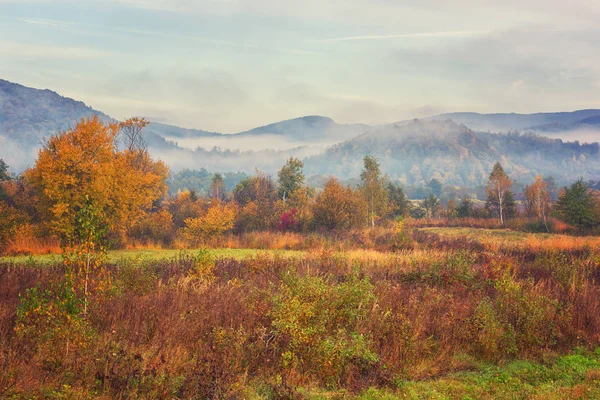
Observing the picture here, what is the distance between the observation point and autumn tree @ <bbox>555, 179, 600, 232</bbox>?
4309 centimetres

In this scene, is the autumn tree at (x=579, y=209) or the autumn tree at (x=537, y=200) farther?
the autumn tree at (x=537, y=200)

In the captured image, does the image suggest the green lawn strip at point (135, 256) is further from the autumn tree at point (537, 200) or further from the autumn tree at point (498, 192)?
the autumn tree at point (498, 192)

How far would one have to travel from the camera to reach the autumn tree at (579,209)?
141 ft

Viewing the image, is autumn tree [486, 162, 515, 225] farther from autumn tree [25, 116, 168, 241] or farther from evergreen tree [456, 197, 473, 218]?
autumn tree [25, 116, 168, 241]

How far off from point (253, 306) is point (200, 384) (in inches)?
112

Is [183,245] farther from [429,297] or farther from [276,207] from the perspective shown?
[429,297]

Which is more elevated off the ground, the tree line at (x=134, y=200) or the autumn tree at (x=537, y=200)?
the tree line at (x=134, y=200)

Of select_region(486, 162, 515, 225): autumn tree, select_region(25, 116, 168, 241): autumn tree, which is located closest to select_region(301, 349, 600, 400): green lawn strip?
select_region(25, 116, 168, 241): autumn tree

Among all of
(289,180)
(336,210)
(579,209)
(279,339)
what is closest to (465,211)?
(579,209)

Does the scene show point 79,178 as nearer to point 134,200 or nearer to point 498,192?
point 134,200

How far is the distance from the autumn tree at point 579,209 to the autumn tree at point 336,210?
23193 mm

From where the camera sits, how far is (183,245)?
2634 cm

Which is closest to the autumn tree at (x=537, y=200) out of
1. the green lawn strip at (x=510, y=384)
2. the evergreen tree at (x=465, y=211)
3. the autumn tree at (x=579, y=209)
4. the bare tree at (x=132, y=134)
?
the evergreen tree at (x=465, y=211)

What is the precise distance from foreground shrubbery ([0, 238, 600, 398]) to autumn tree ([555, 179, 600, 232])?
35720mm
